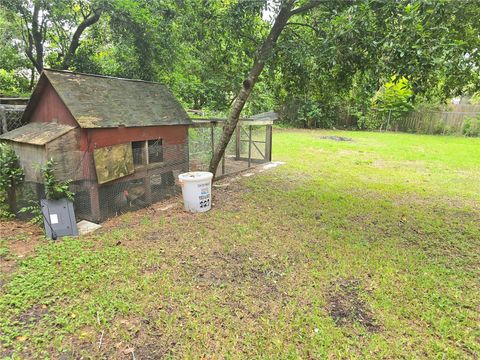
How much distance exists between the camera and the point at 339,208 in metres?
4.89

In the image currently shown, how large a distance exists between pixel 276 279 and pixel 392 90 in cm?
1761

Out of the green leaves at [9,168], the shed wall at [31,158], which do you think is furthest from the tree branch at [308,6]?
the green leaves at [9,168]

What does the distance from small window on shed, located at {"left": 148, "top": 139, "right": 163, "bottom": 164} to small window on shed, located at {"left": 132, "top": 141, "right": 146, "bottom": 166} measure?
0.48 feet

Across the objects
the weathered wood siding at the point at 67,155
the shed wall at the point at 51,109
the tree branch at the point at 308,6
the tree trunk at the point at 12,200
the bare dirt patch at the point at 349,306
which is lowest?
the bare dirt patch at the point at 349,306

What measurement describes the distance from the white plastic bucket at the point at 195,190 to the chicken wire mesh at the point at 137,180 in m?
0.66

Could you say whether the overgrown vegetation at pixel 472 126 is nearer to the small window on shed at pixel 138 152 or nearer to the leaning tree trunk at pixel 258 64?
the leaning tree trunk at pixel 258 64

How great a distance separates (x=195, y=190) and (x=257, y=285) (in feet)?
6.88

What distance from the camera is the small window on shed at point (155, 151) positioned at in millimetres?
4727

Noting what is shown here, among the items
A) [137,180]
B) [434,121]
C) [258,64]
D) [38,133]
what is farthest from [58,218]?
[434,121]

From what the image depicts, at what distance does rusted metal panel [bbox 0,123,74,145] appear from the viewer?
3581 mm

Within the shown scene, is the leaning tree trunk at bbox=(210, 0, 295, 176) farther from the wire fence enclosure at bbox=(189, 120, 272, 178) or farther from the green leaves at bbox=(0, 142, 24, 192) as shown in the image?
the green leaves at bbox=(0, 142, 24, 192)

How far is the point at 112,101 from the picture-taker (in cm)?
433

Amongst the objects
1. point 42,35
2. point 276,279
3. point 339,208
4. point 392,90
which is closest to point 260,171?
point 339,208

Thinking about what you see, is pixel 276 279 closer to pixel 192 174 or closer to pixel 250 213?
pixel 250 213
